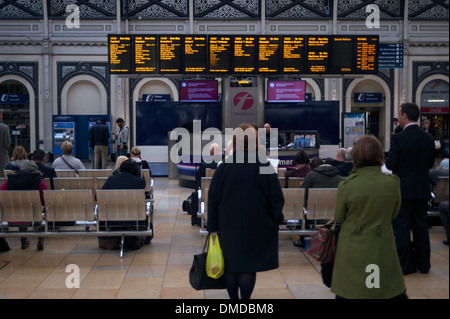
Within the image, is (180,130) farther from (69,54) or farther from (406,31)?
(406,31)

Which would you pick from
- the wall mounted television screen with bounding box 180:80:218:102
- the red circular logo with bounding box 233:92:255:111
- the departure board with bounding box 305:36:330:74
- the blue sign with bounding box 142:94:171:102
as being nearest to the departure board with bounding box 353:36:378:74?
the departure board with bounding box 305:36:330:74

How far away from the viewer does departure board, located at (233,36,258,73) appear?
489 inches

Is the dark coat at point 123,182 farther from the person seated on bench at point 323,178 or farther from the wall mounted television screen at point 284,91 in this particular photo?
the wall mounted television screen at point 284,91

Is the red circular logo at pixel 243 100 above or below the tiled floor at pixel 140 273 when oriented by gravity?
above

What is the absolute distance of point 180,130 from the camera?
48.8 ft

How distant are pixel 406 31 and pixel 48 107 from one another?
14646 millimetres

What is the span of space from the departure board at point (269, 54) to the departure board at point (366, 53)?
1.98m

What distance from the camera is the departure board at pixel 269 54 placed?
12453 mm

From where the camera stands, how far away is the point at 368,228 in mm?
3230

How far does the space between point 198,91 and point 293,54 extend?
10.9 feet

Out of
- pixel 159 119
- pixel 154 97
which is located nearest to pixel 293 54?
pixel 159 119

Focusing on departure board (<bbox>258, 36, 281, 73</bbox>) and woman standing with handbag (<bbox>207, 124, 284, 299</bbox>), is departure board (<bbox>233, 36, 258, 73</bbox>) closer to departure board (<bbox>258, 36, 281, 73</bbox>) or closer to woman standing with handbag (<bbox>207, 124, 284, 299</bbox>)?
departure board (<bbox>258, 36, 281, 73</bbox>)

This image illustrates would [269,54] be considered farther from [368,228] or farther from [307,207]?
[368,228]

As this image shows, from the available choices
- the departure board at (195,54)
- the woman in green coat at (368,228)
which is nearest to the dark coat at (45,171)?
the woman in green coat at (368,228)
